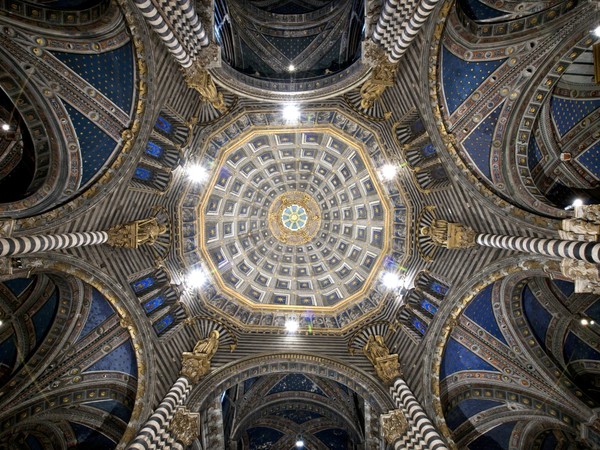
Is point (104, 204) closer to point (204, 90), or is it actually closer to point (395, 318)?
point (204, 90)

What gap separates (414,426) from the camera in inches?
627

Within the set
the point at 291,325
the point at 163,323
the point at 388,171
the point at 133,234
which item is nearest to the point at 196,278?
the point at 163,323

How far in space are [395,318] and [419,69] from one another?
13641 mm

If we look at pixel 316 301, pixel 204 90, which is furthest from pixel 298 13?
pixel 316 301

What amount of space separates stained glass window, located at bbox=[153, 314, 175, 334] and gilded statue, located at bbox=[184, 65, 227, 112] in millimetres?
12213

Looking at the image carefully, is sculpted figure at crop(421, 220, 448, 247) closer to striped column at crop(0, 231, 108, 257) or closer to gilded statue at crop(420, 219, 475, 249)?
gilded statue at crop(420, 219, 475, 249)

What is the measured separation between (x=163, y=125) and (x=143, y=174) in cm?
269

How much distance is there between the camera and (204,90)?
18.1 m

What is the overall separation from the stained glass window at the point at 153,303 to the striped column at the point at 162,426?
4.04 metres

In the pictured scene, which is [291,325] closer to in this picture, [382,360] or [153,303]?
[382,360]

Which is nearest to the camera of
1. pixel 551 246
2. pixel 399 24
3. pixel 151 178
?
pixel 551 246

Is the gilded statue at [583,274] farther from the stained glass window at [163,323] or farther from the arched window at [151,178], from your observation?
the stained glass window at [163,323]

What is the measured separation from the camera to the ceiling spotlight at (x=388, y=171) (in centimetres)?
2070

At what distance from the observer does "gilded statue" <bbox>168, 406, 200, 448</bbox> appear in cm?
1586
